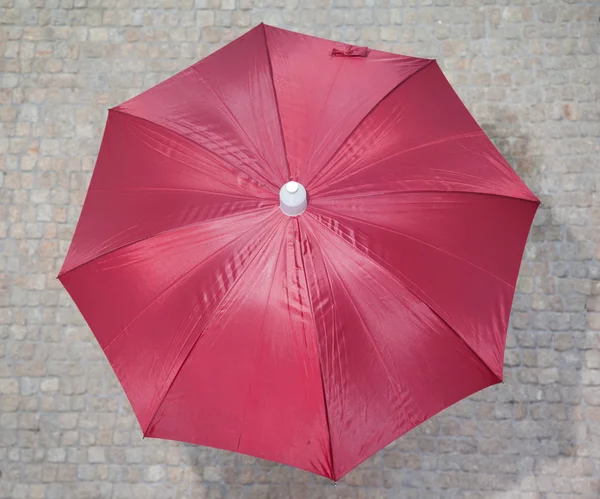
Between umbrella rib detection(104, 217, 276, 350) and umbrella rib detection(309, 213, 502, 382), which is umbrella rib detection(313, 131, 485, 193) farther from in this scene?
umbrella rib detection(104, 217, 276, 350)

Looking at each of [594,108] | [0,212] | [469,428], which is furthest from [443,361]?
[0,212]

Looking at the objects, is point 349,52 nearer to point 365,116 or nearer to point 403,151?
point 365,116

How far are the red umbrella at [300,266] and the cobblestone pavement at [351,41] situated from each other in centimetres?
213

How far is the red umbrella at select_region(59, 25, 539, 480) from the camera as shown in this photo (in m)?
3.98

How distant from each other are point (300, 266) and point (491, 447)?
3220 mm

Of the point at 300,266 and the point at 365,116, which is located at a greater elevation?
the point at 365,116

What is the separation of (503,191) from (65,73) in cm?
451

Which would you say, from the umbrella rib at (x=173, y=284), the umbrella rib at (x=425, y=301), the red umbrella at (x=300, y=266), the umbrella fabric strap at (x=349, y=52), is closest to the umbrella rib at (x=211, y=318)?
the red umbrella at (x=300, y=266)

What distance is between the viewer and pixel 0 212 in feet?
21.6

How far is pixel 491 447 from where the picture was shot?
6.11m

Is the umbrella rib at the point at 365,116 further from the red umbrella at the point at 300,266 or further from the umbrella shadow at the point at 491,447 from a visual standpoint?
the umbrella shadow at the point at 491,447

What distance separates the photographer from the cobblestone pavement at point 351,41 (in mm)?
6109

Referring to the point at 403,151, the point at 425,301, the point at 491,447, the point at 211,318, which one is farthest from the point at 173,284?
the point at 491,447

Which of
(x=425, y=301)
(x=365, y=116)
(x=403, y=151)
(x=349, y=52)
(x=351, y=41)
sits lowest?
(x=425, y=301)
